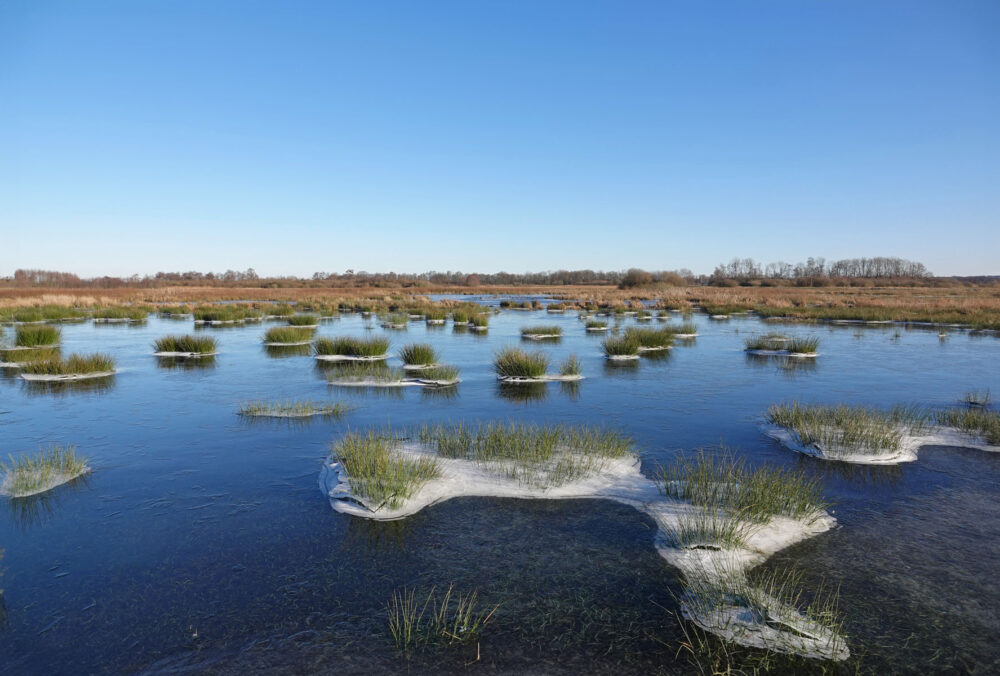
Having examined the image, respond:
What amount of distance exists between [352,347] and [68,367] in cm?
805

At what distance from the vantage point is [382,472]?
23.5ft

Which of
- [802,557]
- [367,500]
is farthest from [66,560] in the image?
[802,557]

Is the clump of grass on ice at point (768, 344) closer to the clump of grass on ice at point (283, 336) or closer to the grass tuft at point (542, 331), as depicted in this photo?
the grass tuft at point (542, 331)

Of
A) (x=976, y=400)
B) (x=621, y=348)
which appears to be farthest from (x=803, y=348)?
(x=976, y=400)

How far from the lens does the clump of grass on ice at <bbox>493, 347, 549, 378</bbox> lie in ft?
51.5

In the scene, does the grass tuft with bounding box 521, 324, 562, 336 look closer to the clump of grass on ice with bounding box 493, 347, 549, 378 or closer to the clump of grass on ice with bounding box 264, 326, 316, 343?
the clump of grass on ice with bounding box 493, 347, 549, 378

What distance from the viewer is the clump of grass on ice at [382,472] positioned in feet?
22.6

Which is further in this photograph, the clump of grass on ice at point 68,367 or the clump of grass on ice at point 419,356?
the clump of grass on ice at point 419,356

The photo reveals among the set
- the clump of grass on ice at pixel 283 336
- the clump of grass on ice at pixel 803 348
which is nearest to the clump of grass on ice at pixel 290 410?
the clump of grass on ice at pixel 283 336

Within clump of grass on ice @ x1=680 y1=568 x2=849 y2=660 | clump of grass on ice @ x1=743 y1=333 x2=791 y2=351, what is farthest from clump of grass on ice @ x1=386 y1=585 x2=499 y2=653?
clump of grass on ice @ x1=743 y1=333 x2=791 y2=351

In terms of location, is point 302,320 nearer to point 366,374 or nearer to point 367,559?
point 366,374

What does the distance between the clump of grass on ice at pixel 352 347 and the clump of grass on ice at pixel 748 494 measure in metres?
13.6

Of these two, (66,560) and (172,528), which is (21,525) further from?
(172,528)

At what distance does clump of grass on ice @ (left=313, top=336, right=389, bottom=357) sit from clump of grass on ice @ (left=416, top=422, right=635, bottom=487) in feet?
33.0
